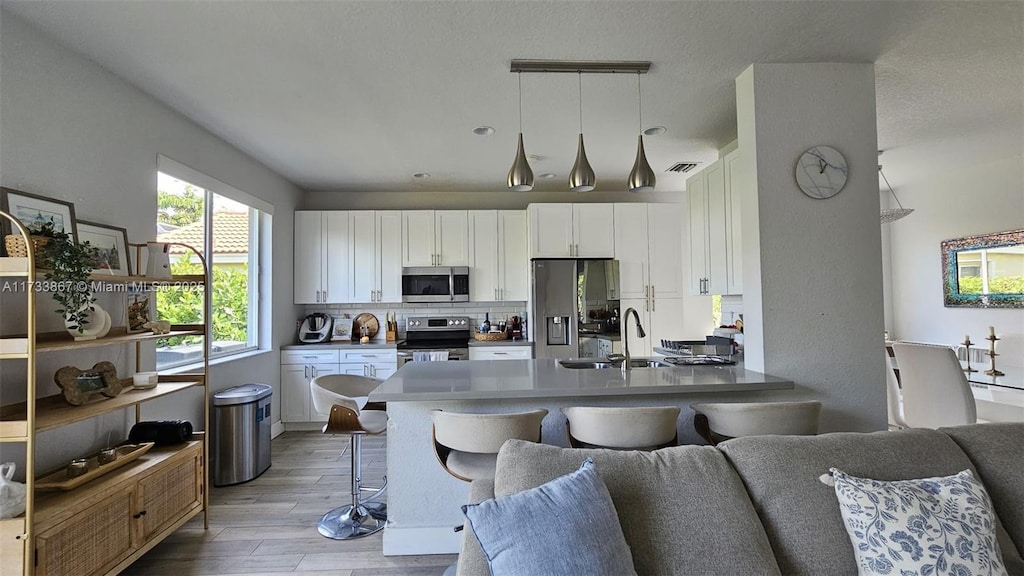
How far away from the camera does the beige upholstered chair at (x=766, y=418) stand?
199 centimetres

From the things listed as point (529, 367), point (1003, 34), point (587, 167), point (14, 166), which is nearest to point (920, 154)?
point (1003, 34)

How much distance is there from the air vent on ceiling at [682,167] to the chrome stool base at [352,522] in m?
3.93

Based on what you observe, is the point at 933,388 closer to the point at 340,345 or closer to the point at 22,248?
the point at 340,345

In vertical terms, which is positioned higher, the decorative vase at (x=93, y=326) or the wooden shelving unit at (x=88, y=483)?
the decorative vase at (x=93, y=326)

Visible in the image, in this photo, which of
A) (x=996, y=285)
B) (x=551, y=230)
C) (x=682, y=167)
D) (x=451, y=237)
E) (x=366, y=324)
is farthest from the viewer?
(x=366, y=324)

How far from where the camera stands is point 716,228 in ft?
10.8

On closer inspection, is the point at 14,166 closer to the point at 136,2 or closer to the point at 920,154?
the point at 136,2

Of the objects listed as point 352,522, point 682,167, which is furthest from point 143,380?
point 682,167

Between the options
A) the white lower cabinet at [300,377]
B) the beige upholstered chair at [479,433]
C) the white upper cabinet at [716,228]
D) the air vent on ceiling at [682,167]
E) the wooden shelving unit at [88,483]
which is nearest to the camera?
the wooden shelving unit at [88,483]

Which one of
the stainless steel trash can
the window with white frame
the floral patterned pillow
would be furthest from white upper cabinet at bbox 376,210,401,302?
the floral patterned pillow

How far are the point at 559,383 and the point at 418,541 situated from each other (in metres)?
1.12

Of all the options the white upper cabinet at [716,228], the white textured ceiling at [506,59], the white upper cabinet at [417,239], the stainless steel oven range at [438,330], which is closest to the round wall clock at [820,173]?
the white upper cabinet at [716,228]

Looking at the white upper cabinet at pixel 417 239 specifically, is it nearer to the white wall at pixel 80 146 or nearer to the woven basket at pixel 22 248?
the white wall at pixel 80 146

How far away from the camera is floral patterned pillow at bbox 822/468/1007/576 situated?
1.24 metres
